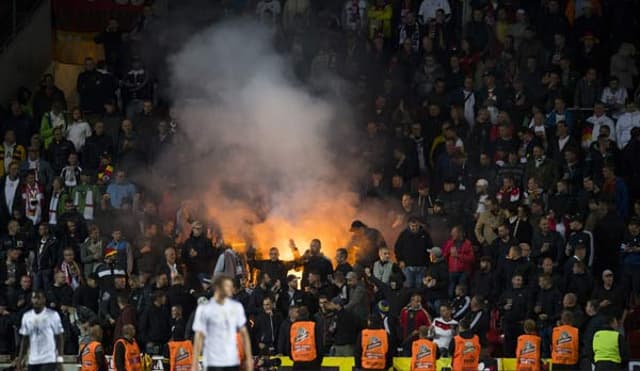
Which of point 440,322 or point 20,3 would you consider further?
point 20,3

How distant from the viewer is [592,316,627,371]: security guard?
2372 centimetres

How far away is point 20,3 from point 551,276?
14.2 m

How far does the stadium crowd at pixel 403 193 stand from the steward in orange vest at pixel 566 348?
202 millimetres

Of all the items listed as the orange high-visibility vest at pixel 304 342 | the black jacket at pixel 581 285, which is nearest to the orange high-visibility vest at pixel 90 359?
the orange high-visibility vest at pixel 304 342

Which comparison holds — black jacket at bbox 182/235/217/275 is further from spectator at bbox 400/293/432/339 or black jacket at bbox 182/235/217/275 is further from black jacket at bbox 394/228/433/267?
spectator at bbox 400/293/432/339

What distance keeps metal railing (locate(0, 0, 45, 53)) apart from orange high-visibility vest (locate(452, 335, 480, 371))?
1363 centimetres

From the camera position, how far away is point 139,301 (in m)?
26.2

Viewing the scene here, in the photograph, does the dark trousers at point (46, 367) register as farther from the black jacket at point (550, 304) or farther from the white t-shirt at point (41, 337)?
the black jacket at point (550, 304)

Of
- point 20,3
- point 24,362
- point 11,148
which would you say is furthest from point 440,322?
point 20,3

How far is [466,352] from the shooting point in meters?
24.1

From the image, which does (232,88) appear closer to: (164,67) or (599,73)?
(164,67)

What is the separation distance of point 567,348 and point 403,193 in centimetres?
510

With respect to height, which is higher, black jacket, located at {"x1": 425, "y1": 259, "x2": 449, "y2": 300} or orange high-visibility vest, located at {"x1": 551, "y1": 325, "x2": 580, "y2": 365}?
black jacket, located at {"x1": 425, "y1": 259, "x2": 449, "y2": 300}

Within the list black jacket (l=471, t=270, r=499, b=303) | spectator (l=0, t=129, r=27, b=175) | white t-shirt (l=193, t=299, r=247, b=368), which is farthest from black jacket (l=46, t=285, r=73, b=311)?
white t-shirt (l=193, t=299, r=247, b=368)
